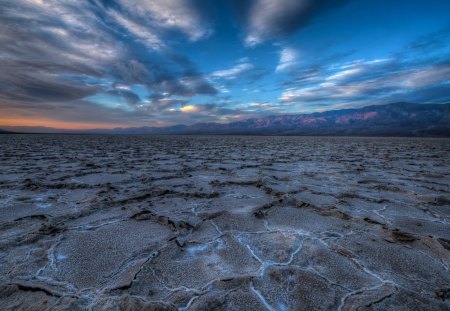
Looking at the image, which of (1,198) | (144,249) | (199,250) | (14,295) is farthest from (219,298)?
(1,198)

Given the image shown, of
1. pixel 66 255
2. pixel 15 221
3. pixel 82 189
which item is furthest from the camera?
pixel 82 189

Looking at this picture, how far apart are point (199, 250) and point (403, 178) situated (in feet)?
18.6

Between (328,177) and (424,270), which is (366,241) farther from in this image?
(328,177)

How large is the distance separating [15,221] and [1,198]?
138cm

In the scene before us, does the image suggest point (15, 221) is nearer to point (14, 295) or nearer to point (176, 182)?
point (14, 295)

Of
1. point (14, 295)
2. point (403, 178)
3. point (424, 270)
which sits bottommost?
point (403, 178)

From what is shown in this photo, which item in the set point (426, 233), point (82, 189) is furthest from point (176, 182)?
point (426, 233)

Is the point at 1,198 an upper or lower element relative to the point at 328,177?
upper

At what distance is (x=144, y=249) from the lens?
2201 mm

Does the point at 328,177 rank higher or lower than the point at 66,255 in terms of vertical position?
lower

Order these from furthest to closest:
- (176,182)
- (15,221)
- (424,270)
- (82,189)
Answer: (176,182) → (82,189) → (15,221) → (424,270)

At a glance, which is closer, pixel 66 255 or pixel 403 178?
pixel 66 255

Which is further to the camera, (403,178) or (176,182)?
(403,178)

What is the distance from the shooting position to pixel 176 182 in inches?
202
